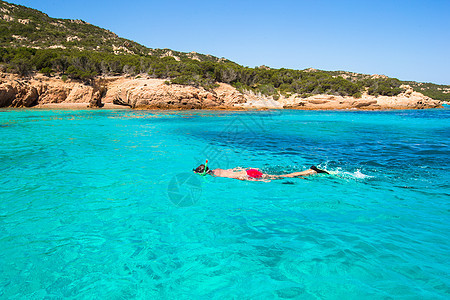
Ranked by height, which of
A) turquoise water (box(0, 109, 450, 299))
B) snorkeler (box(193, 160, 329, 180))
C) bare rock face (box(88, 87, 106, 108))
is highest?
bare rock face (box(88, 87, 106, 108))

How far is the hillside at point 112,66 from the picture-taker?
135 ft

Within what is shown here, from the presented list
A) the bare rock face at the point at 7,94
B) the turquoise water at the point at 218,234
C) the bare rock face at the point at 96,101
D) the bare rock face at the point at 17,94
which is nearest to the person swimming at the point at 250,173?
the turquoise water at the point at 218,234

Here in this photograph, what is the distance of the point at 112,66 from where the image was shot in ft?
151

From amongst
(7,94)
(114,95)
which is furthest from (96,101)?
(7,94)

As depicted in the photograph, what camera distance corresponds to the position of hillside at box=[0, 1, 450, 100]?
41219 mm

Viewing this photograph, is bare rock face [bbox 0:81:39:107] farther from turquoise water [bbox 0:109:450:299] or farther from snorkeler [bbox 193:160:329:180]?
snorkeler [bbox 193:160:329:180]

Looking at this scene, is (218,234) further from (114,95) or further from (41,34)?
(41,34)

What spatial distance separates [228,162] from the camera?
966cm

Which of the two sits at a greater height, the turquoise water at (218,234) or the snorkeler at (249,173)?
the snorkeler at (249,173)

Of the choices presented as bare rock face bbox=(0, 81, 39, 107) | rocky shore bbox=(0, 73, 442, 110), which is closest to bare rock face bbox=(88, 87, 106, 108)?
rocky shore bbox=(0, 73, 442, 110)

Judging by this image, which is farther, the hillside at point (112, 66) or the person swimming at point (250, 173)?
the hillside at point (112, 66)

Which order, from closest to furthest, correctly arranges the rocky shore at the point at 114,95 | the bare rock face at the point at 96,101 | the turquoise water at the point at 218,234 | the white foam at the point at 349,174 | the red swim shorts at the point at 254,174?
the turquoise water at the point at 218,234
the red swim shorts at the point at 254,174
the white foam at the point at 349,174
the rocky shore at the point at 114,95
the bare rock face at the point at 96,101

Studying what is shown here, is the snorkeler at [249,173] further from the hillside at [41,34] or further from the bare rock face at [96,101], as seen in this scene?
the hillside at [41,34]

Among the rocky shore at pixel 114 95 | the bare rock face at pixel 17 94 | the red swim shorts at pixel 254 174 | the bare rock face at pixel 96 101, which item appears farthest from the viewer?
the bare rock face at pixel 96 101
